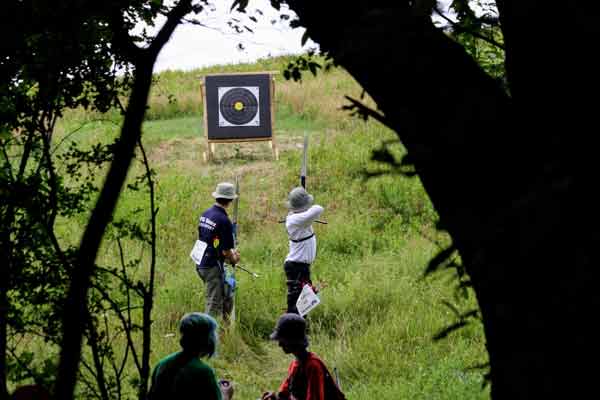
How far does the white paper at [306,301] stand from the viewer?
793cm

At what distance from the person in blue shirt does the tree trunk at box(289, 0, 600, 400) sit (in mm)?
6091

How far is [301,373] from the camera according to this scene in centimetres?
487

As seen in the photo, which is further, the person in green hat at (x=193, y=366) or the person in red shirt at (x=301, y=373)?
the person in red shirt at (x=301, y=373)

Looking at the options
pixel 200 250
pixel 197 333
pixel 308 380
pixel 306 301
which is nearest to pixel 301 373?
pixel 308 380

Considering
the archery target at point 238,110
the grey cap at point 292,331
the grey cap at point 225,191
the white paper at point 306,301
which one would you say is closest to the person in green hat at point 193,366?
the grey cap at point 292,331

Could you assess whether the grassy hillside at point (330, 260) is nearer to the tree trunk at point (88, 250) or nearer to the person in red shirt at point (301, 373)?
the person in red shirt at point (301, 373)

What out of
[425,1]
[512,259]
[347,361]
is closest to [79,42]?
[425,1]

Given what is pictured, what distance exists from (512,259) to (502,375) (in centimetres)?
29

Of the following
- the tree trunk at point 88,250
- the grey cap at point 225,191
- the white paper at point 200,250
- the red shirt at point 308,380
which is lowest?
the red shirt at point 308,380

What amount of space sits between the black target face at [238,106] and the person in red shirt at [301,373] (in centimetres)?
1344

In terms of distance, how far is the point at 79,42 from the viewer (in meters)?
3.98

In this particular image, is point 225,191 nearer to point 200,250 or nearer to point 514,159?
point 200,250

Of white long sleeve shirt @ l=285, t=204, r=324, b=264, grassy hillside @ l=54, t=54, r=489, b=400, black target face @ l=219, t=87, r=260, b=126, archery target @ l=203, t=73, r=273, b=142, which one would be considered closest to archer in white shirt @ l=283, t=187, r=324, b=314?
white long sleeve shirt @ l=285, t=204, r=324, b=264

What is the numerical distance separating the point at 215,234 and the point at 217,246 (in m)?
0.14
